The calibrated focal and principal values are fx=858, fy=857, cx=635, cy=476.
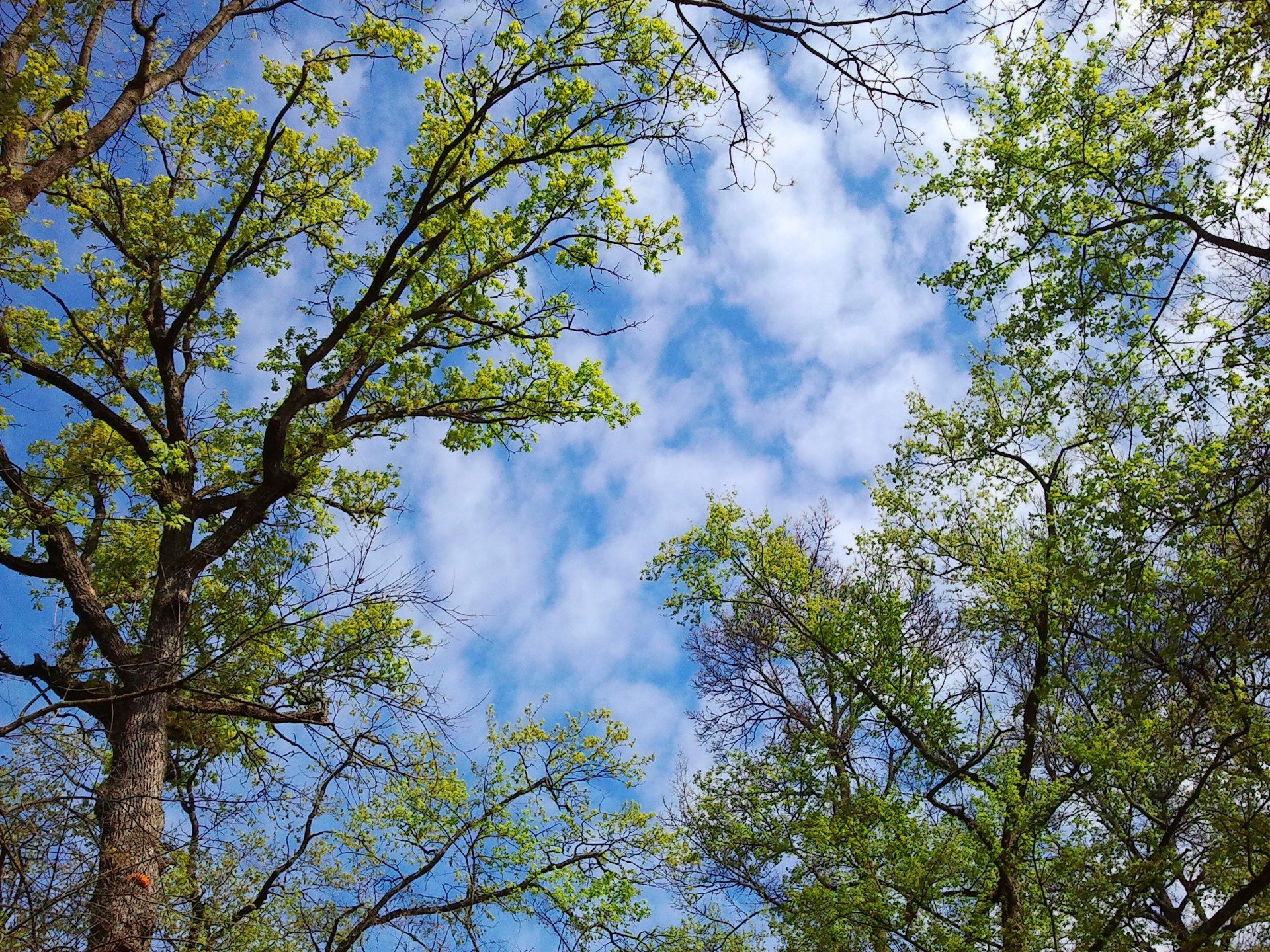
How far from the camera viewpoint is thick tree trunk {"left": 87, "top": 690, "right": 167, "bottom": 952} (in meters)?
4.96

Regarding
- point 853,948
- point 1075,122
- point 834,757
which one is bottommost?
point 853,948

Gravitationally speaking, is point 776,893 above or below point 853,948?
above

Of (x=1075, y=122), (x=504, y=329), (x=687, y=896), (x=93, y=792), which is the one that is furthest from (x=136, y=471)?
(x=1075, y=122)

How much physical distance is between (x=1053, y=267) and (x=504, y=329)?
21.3 feet

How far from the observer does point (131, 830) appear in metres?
6.41

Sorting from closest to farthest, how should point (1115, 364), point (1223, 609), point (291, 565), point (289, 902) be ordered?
point (1223, 609)
point (291, 565)
point (1115, 364)
point (289, 902)

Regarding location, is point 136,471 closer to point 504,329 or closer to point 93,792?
point 504,329

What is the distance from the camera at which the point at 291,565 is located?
6.25m

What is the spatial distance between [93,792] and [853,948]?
9021 mm

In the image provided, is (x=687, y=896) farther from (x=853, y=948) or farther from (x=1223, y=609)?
(x=1223, y=609)

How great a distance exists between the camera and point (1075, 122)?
31.0 ft

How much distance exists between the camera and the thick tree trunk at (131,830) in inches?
195

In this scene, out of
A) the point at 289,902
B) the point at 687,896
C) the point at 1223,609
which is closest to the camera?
the point at 1223,609

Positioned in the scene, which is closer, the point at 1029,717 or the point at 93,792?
the point at 93,792
